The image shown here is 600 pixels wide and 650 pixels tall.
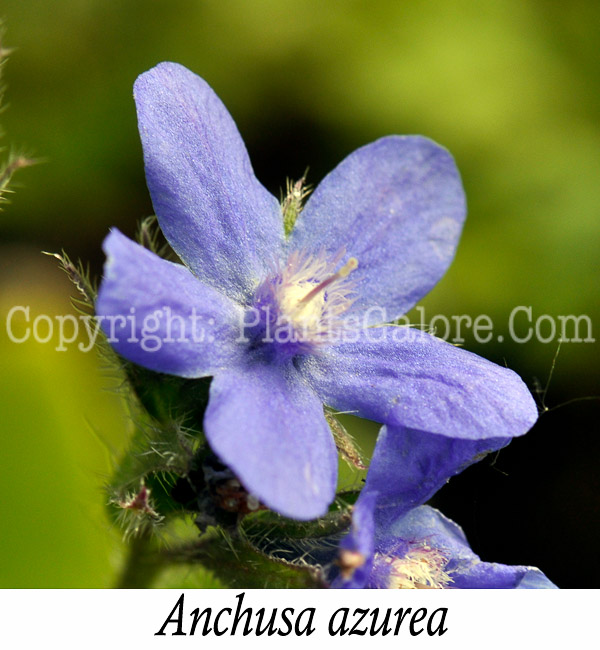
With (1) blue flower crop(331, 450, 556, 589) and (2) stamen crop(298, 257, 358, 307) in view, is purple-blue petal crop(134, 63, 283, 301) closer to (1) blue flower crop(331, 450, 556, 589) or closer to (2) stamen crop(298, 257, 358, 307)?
(2) stamen crop(298, 257, 358, 307)

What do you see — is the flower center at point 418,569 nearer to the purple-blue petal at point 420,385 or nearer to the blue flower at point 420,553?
the blue flower at point 420,553

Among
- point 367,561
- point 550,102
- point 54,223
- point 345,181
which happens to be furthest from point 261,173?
point 367,561

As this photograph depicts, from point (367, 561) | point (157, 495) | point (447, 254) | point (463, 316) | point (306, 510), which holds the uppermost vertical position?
point (447, 254)

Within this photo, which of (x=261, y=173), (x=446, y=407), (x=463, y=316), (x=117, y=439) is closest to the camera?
(x=446, y=407)

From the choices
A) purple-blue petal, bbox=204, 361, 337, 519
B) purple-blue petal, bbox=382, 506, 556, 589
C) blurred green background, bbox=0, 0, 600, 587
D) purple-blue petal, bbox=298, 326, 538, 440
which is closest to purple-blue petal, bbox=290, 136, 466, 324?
purple-blue petal, bbox=298, 326, 538, 440

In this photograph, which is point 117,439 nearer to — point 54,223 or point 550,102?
point 54,223

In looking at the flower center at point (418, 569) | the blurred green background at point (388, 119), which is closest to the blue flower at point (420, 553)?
the flower center at point (418, 569)
